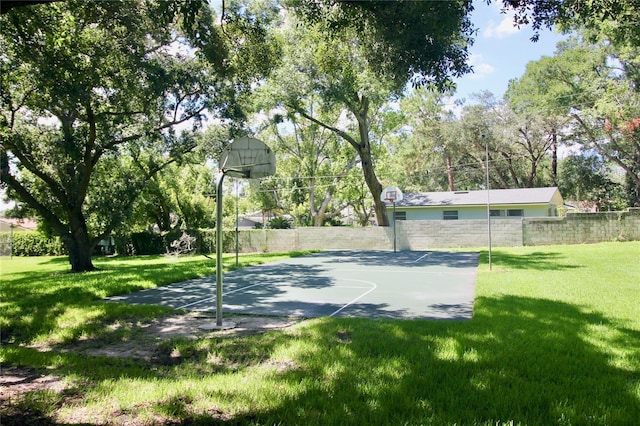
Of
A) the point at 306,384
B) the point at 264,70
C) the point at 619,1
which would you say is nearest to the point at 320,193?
the point at 264,70

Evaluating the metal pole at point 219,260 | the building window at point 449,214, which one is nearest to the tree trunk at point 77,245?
the metal pole at point 219,260

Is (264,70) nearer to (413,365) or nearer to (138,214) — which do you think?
(413,365)

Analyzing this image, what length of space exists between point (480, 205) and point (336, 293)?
69.3ft

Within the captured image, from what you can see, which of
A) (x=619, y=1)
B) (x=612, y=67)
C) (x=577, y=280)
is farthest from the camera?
(x=612, y=67)

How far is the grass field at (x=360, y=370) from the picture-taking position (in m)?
3.22

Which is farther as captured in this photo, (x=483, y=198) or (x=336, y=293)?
(x=483, y=198)

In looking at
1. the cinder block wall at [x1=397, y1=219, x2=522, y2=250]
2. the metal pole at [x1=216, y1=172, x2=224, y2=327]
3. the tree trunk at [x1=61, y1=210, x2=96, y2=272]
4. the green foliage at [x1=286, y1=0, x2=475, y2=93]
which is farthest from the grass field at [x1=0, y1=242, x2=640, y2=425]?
the cinder block wall at [x1=397, y1=219, x2=522, y2=250]

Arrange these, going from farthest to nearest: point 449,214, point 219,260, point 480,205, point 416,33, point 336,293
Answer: point 449,214
point 480,205
point 336,293
point 219,260
point 416,33

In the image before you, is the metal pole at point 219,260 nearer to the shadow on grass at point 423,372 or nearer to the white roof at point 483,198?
the shadow on grass at point 423,372

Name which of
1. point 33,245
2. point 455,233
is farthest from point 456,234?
point 33,245

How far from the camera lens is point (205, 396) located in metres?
3.61

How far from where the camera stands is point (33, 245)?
3316cm

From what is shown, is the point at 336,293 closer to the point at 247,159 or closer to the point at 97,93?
the point at 247,159

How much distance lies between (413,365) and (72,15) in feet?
29.9
